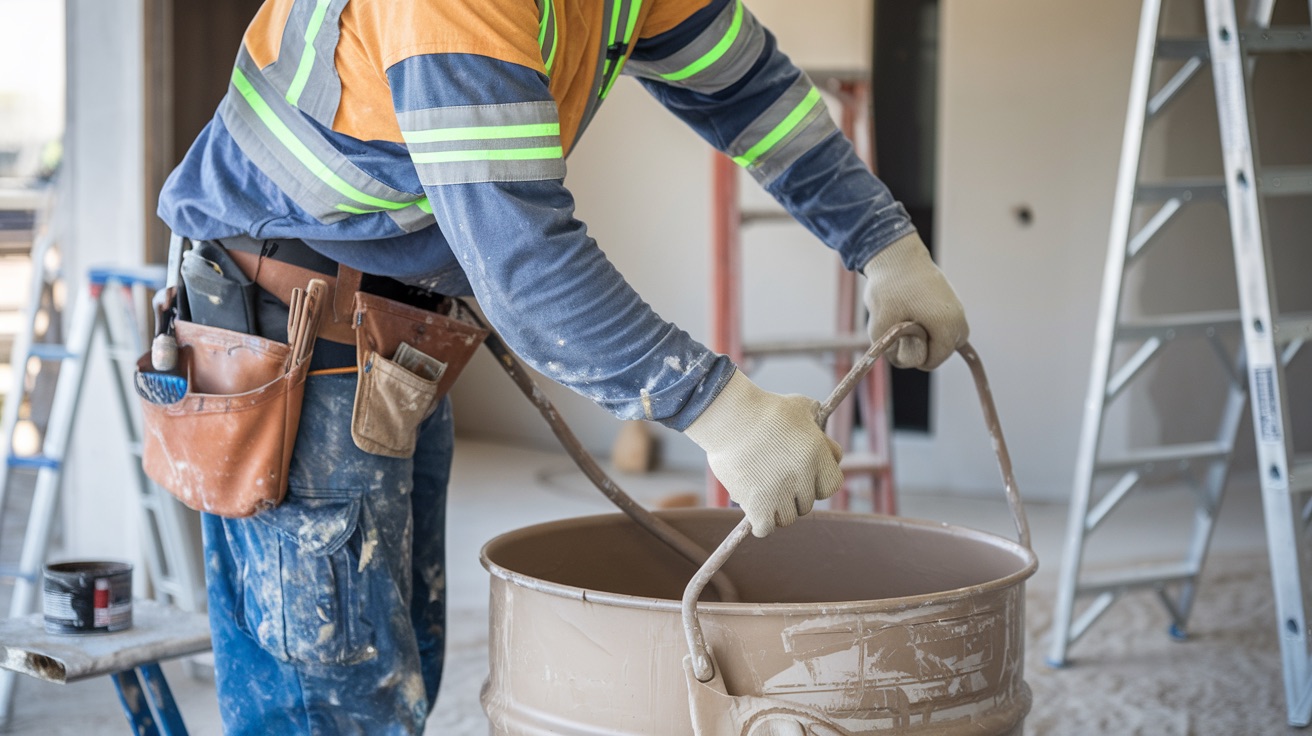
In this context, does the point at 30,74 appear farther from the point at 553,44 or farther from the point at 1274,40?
the point at 553,44

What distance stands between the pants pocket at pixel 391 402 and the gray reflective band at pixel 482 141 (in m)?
0.35

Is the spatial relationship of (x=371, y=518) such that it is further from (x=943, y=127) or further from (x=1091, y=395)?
(x=943, y=127)

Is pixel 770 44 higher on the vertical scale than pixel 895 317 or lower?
higher

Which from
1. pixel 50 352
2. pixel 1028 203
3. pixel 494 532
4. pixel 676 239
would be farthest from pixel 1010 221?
pixel 50 352

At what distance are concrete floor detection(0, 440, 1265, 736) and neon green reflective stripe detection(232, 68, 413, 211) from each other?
1.69 metres

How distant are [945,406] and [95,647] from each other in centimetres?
408

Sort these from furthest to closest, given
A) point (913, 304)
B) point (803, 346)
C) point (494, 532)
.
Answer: point (494, 532) → point (803, 346) → point (913, 304)

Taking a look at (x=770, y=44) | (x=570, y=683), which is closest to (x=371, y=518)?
(x=570, y=683)

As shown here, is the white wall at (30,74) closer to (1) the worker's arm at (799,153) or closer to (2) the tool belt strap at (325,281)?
(2) the tool belt strap at (325,281)

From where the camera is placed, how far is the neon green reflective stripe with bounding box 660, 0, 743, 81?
1.73m

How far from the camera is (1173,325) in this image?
315 cm

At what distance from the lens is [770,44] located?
183cm

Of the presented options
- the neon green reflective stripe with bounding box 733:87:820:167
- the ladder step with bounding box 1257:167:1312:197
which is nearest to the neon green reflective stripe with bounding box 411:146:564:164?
the neon green reflective stripe with bounding box 733:87:820:167

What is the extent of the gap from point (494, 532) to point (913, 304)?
311 centimetres
